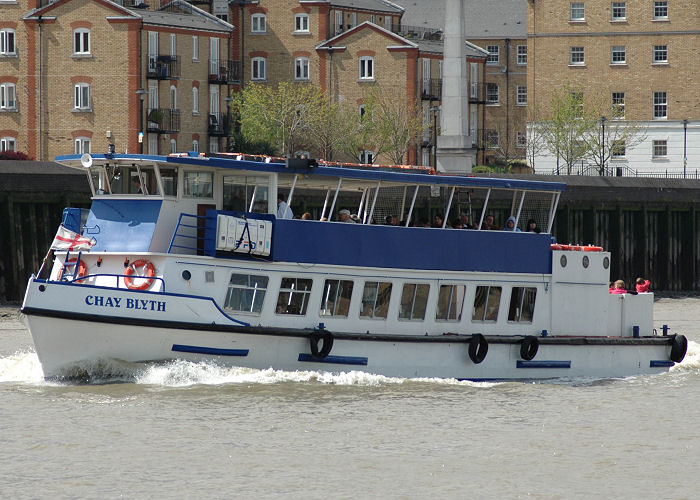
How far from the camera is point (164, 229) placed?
23641mm

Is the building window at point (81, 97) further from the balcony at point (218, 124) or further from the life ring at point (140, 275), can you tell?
the life ring at point (140, 275)

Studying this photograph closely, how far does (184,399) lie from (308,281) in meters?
3.40

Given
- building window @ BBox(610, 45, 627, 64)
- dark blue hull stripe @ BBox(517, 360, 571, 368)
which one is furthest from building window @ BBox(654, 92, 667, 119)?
dark blue hull stripe @ BBox(517, 360, 571, 368)

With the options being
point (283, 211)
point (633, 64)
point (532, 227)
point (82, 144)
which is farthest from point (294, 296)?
point (633, 64)

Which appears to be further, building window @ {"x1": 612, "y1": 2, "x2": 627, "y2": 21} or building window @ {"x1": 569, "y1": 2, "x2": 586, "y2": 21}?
building window @ {"x1": 569, "y1": 2, "x2": 586, "y2": 21}

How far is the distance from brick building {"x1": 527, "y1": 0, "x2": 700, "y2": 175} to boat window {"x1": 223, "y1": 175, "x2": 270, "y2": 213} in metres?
54.9

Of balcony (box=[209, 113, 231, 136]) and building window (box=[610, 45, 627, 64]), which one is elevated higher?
building window (box=[610, 45, 627, 64])

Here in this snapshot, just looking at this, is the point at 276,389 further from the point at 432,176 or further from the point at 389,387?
the point at 432,176

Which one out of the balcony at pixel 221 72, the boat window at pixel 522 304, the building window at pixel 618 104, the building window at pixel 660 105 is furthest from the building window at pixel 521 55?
the boat window at pixel 522 304

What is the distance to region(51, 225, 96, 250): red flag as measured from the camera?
2373 centimetres

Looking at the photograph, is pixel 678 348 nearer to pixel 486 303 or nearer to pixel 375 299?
pixel 486 303

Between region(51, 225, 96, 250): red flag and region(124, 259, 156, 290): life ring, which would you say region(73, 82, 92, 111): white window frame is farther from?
region(124, 259, 156, 290): life ring

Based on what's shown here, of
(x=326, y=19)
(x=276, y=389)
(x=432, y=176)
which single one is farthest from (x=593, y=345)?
(x=326, y=19)

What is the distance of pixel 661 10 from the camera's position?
257ft
